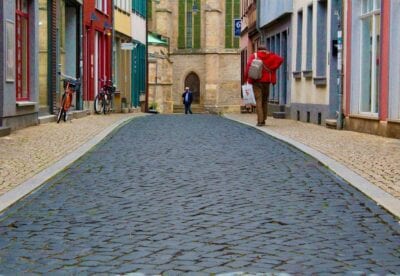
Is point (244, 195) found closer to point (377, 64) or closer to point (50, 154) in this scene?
point (50, 154)

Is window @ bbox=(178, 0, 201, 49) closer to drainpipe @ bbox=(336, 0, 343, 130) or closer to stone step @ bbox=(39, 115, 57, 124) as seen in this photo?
stone step @ bbox=(39, 115, 57, 124)

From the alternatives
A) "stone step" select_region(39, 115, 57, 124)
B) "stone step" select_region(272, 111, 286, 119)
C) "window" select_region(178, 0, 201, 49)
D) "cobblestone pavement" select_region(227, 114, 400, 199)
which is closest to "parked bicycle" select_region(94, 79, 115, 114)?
"stone step" select_region(272, 111, 286, 119)

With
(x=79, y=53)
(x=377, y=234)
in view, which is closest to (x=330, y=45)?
(x=79, y=53)

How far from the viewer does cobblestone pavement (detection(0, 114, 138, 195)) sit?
35.1 feet

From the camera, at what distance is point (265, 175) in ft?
35.1

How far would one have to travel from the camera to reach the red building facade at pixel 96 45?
31266mm

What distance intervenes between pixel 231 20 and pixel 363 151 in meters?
70.5

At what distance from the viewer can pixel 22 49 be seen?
21219mm

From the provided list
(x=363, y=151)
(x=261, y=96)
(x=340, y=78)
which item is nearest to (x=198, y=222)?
(x=363, y=151)

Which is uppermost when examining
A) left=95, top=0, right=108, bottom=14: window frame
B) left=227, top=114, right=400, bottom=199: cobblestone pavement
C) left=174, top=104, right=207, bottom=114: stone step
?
left=95, top=0, right=108, bottom=14: window frame

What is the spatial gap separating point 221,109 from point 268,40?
4569 centimetres

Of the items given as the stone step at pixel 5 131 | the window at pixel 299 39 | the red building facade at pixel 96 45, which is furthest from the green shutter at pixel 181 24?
the stone step at pixel 5 131

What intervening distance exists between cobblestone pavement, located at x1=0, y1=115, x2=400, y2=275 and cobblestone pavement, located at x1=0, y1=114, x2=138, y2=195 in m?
0.48

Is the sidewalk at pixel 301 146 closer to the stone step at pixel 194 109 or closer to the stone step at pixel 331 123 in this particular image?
the stone step at pixel 331 123
